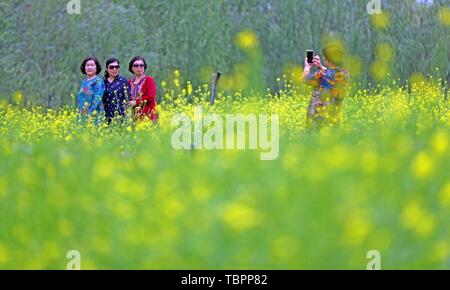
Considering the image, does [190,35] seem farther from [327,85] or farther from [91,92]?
[327,85]

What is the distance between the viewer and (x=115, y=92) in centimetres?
714

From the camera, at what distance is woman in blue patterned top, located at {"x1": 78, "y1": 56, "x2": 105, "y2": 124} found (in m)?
7.12

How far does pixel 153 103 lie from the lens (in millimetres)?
7328

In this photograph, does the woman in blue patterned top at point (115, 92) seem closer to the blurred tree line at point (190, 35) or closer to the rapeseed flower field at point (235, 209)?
the rapeseed flower field at point (235, 209)

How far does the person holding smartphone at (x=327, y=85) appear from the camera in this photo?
20.6 ft

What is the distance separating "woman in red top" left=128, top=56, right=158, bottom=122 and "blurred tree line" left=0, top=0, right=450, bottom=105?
488cm

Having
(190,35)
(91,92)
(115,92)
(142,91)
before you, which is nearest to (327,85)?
(142,91)

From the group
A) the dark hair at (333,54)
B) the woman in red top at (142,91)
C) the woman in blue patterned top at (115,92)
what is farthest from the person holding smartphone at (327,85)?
the woman in blue patterned top at (115,92)

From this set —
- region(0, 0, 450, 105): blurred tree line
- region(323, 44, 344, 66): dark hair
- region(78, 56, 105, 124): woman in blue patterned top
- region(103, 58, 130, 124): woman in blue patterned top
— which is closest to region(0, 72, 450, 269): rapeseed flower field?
region(323, 44, 344, 66): dark hair

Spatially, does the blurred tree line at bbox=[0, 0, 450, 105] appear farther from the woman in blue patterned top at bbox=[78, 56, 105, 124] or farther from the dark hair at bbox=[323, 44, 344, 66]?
the dark hair at bbox=[323, 44, 344, 66]

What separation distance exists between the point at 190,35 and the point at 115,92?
5.57 meters
